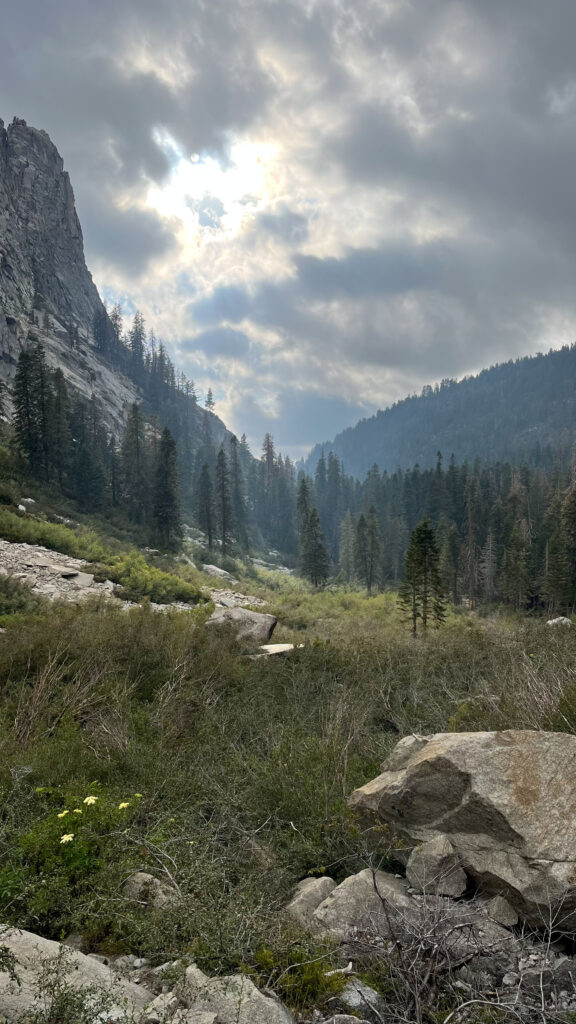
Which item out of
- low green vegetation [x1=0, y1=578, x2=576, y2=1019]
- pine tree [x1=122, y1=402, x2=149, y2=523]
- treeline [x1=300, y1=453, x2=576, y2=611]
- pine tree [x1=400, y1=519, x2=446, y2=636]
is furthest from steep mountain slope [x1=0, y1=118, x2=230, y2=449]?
low green vegetation [x1=0, y1=578, x2=576, y2=1019]

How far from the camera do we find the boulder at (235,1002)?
276cm

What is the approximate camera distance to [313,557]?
185 ft

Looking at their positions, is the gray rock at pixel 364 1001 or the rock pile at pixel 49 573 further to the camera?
the rock pile at pixel 49 573

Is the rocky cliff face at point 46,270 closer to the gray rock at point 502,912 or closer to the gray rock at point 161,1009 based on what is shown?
the gray rock at point 161,1009

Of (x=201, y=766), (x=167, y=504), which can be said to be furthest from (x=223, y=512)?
(x=201, y=766)

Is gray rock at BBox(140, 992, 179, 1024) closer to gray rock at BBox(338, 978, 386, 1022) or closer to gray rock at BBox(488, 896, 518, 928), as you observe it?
gray rock at BBox(338, 978, 386, 1022)

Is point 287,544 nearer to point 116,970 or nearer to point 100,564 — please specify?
point 100,564

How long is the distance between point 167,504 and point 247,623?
34158 millimetres

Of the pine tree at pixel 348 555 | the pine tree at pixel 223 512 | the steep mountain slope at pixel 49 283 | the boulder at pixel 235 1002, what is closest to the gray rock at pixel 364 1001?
the boulder at pixel 235 1002

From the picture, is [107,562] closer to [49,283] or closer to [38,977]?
[38,977]

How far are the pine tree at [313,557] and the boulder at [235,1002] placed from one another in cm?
5302

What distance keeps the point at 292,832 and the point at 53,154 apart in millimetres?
128839

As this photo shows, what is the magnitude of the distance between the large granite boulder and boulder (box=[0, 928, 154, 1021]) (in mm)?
→ 2787

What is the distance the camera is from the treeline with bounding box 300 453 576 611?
138 feet
